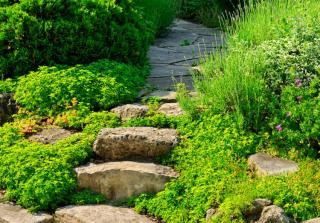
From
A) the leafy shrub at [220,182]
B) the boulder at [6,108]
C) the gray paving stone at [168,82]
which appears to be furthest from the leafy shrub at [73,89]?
the leafy shrub at [220,182]

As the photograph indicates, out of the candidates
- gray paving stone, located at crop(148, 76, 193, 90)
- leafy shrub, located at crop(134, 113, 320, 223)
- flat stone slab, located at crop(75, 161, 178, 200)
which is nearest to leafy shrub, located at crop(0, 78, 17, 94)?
gray paving stone, located at crop(148, 76, 193, 90)

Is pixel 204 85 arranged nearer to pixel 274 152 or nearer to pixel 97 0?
pixel 274 152

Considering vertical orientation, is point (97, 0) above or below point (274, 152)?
above

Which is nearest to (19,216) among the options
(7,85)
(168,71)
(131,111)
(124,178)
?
(124,178)

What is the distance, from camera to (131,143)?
538 centimetres

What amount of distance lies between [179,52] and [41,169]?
4.11m

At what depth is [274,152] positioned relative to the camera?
204 inches

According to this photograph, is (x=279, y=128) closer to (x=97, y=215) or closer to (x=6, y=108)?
(x=97, y=215)

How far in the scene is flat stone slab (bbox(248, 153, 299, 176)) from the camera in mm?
4802

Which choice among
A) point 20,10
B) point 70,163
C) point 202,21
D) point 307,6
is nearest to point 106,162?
point 70,163

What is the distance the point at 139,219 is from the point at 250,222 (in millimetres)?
845

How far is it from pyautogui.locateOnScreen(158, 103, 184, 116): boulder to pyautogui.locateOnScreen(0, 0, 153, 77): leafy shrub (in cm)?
134

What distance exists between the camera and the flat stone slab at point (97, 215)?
4.72 m

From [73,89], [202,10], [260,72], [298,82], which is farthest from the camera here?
[202,10]
